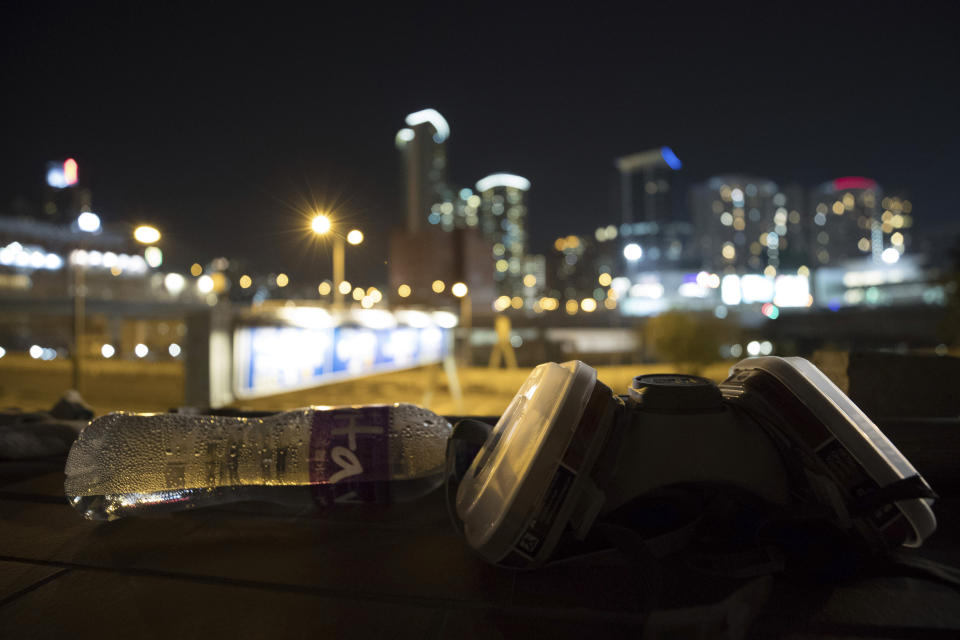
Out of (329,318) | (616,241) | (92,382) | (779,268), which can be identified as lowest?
(92,382)

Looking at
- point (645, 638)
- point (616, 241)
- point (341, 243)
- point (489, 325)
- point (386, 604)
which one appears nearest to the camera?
point (645, 638)

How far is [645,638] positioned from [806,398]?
33.9 inches

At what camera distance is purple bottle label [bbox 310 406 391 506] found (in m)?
2.14

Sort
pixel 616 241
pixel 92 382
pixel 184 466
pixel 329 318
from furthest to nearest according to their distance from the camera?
pixel 616 241 < pixel 92 382 < pixel 329 318 < pixel 184 466

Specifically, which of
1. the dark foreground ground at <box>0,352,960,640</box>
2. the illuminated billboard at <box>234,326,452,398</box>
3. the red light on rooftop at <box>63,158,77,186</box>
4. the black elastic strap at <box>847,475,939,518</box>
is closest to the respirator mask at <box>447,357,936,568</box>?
the black elastic strap at <box>847,475,939,518</box>

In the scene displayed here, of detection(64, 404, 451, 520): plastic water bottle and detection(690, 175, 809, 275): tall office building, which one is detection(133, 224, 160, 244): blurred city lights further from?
detection(690, 175, 809, 275): tall office building

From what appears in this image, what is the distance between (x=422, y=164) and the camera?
12912 cm

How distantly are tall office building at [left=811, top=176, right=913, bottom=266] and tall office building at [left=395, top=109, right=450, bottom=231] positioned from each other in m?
131

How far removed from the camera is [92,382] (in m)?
18.7

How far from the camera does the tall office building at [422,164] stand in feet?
354

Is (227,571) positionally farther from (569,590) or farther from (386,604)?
(569,590)

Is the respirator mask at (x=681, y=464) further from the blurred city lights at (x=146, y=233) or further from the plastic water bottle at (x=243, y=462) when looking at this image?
the blurred city lights at (x=146, y=233)

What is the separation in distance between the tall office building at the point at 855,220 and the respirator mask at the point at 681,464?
206 metres

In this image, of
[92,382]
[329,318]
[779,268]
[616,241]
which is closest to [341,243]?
[329,318]
